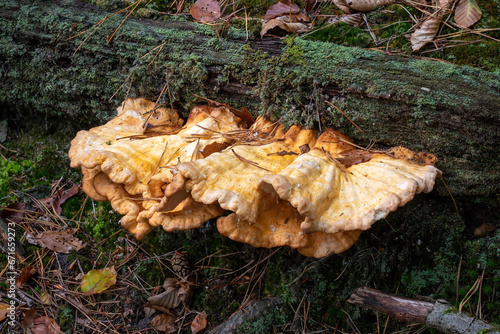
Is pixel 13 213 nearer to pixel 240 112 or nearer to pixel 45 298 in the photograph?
pixel 45 298

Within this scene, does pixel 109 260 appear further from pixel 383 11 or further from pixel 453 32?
pixel 453 32

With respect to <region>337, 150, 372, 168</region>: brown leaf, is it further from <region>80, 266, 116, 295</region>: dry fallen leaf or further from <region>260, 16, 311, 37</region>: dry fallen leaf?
<region>80, 266, 116, 295</region>: dry fallen leaf

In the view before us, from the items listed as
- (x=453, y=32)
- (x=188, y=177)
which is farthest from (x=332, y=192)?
(x=453, y=32)

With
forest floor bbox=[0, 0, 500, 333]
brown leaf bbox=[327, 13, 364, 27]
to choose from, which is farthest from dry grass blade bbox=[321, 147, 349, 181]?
brown leaf bbox=[327, 13, 364, 27]

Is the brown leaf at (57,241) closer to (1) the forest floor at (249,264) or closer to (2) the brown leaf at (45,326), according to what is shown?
(1) the forest floor at (249,264)

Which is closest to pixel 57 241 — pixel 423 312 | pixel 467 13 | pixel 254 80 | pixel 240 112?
pixel 240 112

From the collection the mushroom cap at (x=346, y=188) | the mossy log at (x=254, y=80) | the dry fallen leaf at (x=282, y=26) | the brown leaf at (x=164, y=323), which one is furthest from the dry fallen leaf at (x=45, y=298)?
the dry fallen leaf at (x=282, y=26)
